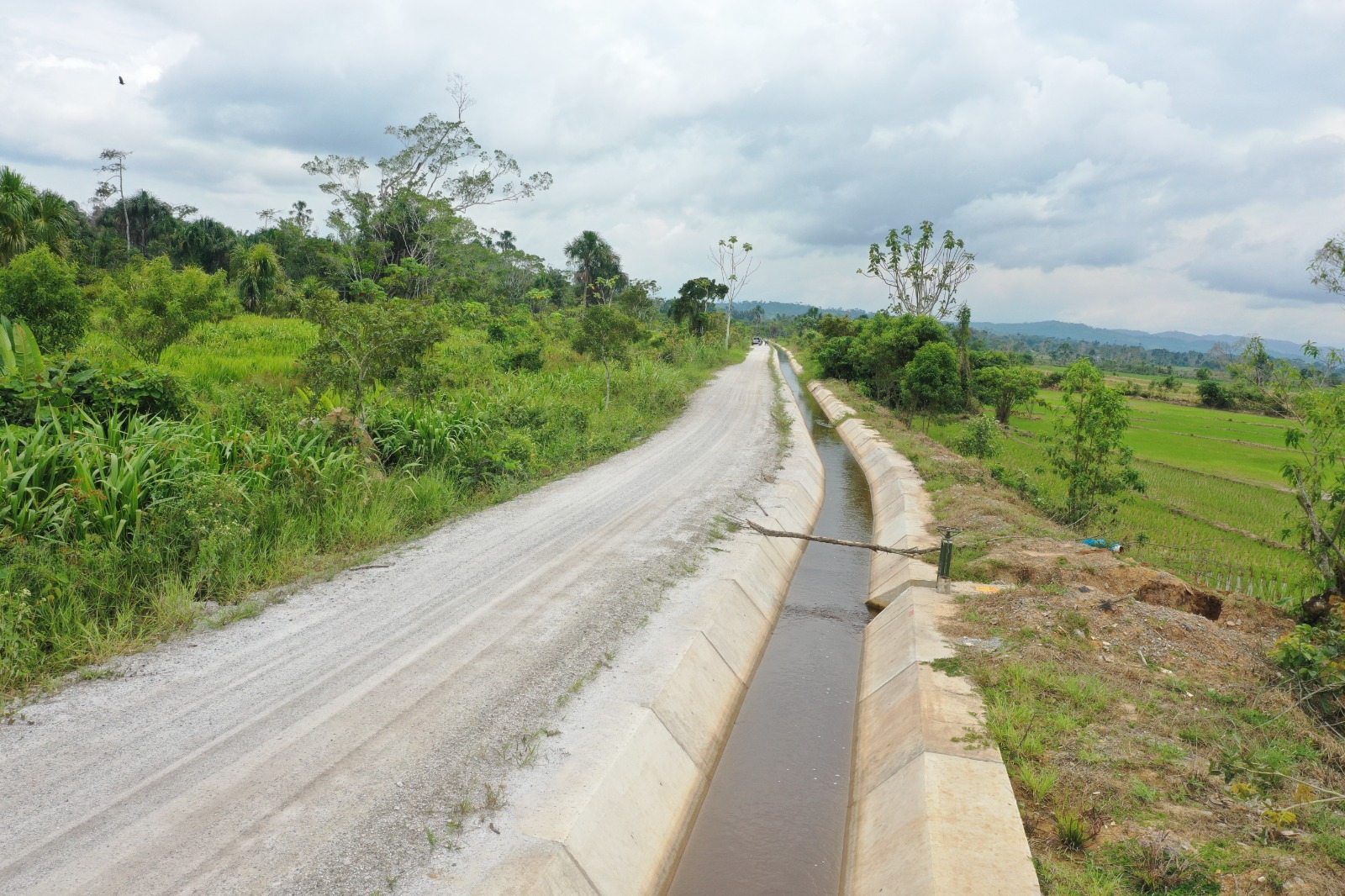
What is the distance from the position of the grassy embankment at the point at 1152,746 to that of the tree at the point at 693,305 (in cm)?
4824

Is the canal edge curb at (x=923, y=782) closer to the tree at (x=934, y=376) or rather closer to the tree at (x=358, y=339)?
the tree at (x=358, y=339)

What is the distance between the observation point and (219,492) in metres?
7.45

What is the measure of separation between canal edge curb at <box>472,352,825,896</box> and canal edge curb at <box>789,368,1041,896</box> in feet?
4.35

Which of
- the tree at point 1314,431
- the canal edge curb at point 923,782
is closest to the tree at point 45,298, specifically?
the canal edge curb at point 923,782

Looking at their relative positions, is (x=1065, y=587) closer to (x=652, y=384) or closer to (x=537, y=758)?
(x=537, y=758)

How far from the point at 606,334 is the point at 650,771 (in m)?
17.1

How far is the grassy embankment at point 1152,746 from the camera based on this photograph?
427 cm

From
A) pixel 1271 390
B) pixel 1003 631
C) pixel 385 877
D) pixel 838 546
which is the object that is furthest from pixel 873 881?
pixel 838 546

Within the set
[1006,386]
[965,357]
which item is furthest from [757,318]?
[1006,386]

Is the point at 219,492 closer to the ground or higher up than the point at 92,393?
closer to the ground

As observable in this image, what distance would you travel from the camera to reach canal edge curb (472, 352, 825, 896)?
421cm

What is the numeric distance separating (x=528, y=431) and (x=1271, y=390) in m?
11.7

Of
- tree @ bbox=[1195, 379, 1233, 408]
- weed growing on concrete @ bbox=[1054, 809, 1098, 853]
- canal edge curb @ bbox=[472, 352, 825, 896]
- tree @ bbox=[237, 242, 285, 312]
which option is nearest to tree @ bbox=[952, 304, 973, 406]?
tree @ bbox=[1195, 379, 1233, 408]

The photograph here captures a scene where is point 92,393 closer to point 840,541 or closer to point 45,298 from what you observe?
point 45,298
